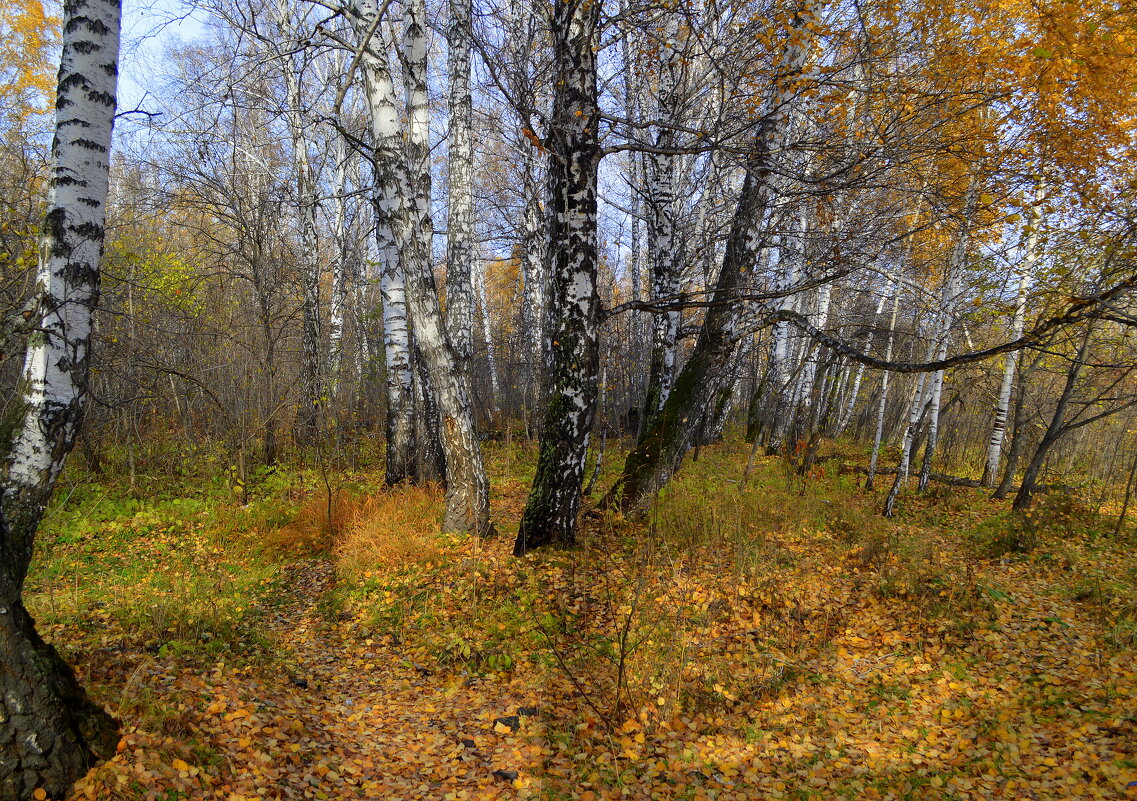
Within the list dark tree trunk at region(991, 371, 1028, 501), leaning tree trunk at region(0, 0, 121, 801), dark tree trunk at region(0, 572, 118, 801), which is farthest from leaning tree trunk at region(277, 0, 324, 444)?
dark tree trunk at region(991, 371, 1028, 501)

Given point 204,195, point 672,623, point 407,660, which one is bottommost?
point 407,660

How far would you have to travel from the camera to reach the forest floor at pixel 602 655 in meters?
3.24

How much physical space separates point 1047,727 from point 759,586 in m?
2.18

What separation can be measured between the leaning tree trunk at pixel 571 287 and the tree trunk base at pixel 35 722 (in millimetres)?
3615

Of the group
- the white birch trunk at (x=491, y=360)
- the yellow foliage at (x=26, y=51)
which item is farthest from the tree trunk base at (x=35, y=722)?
the yellow foliage at (x=26, y=51)

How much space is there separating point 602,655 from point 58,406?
395 centimetres

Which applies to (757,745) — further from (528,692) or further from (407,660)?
(407,660)

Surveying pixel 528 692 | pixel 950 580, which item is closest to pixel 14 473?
pixel 528 692

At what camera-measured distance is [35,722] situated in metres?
2.45

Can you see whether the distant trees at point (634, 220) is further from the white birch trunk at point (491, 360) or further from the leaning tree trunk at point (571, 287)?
the white birch trunk at point (491, 360)

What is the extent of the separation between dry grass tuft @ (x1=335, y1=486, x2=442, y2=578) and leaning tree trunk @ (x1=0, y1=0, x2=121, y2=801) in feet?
10.4

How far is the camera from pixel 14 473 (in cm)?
271

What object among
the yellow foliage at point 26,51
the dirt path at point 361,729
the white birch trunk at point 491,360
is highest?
the yellow foliage at point 26,51

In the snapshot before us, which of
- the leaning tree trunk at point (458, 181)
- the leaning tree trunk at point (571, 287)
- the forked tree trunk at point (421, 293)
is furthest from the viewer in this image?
the leaning tree trunk at point (458, 181)
